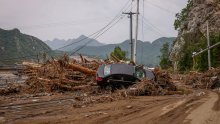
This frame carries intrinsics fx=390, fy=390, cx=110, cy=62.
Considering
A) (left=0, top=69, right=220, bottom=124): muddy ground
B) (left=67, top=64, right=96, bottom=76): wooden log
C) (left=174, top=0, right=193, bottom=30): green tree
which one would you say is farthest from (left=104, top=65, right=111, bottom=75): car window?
(left=174, top=0, right=193, bottom=30): green tree

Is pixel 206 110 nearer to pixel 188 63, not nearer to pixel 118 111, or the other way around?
pixel 118 111

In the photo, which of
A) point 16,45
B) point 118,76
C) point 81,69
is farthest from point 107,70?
point 16,45

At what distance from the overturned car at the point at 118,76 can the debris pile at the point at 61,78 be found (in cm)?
137

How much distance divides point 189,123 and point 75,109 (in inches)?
171

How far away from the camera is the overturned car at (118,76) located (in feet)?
64.6

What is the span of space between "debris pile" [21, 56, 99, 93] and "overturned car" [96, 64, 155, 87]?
4.48 feet

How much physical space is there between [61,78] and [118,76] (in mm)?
3385

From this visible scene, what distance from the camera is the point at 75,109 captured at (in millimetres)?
12773

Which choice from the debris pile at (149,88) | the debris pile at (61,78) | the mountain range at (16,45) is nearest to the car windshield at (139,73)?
the debris pile at (149,88)

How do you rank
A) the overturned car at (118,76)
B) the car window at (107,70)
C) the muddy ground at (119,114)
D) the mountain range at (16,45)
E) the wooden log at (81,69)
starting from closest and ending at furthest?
the muddy ground at (119,114), the overturned car at (118,76), the car window at (107,70), the wooden log at (81,69), the mountain range at (16,45)

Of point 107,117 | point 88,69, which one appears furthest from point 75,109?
point 88,69

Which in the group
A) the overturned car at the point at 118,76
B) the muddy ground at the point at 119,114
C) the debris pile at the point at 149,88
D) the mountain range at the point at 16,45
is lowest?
the muddy ground at the point at 119,114

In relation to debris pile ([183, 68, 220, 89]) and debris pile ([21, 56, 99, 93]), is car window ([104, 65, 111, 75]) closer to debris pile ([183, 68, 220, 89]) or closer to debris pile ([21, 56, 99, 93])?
debris pile ([21, 56, 99, 93])

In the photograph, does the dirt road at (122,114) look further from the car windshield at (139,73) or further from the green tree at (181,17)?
the green tree at (181,17)
